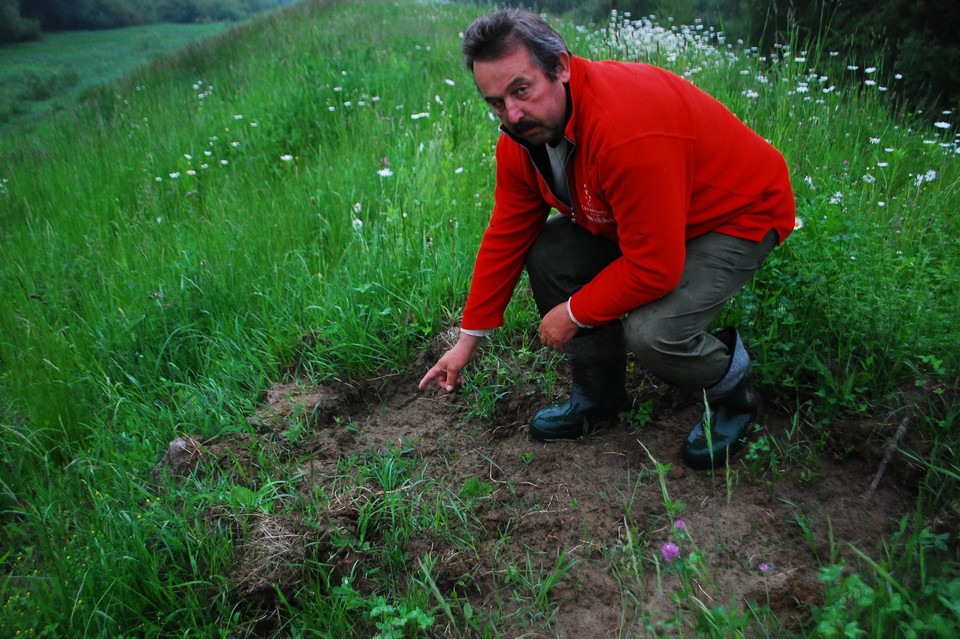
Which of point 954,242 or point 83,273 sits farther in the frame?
point 83,273

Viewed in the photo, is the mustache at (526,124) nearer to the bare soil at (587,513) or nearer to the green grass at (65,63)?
the bare soil at (587,513)

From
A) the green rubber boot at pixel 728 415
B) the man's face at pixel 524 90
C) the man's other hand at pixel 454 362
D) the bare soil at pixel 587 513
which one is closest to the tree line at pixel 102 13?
the bare soil at pixel 587 513

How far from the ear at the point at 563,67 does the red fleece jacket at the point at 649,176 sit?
2 cm

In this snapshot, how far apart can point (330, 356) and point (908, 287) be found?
7.90 feet

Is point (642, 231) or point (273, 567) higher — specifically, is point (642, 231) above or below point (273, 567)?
above

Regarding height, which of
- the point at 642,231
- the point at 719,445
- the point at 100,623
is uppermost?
the point at 642,231

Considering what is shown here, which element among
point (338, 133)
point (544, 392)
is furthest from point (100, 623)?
point (338, 133)

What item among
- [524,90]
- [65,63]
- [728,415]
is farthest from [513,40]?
[65,63]

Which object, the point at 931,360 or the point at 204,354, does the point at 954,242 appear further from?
the point at 204,354

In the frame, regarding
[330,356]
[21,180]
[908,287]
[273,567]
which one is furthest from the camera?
[21,180]

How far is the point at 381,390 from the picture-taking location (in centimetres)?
288

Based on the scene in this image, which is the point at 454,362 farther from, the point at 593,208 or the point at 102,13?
the point at 102,13

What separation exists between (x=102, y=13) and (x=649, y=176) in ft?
46.9

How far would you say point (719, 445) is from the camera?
2.18 m
